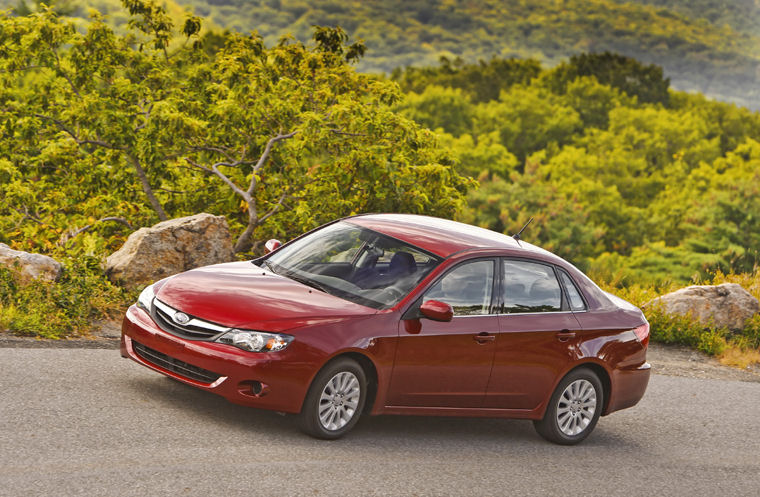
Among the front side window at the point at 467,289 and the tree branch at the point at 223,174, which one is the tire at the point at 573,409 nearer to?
the front side window at the point at 467,289

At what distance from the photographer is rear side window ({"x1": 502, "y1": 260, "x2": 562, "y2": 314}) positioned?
26.7 feet

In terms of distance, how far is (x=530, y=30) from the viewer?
18250 cm

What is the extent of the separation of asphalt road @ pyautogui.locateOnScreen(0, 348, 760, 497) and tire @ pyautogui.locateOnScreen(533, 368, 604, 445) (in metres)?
0.12

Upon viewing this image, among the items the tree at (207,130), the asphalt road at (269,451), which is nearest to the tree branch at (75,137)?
the tree at (207,130)

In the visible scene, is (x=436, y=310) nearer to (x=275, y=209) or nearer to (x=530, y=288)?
(x=530, y=288)

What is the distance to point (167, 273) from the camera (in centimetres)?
1205

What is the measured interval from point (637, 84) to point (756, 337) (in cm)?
8957

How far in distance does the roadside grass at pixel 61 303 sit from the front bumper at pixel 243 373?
322 cm

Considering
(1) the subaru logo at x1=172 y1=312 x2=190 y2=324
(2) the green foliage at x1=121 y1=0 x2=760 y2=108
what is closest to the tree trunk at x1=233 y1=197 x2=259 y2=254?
(1) the subaru logo at x1=172 y1=312 x2=190 y2=324

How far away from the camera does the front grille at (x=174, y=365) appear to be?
7027 mm

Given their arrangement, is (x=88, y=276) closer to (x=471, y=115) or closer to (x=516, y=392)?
(x=516, y=392)

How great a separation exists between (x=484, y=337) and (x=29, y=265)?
5.47 m

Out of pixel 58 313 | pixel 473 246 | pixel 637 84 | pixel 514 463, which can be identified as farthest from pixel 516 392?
pixel 637 84

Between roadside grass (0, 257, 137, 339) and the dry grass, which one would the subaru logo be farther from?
the dry grass
